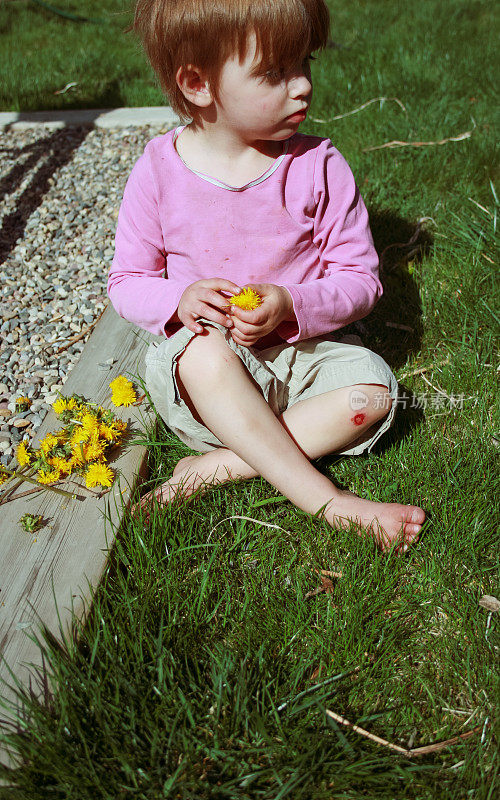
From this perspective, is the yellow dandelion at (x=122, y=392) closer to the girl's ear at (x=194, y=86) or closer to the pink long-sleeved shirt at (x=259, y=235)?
the pink long-sleeved shirt at (x=259, y=235)

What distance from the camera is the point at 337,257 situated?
1992mm

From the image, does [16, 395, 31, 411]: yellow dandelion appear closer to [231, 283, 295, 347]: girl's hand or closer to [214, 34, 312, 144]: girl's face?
[231, 283, 295, 347]: girl's hand

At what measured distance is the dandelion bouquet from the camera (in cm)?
187

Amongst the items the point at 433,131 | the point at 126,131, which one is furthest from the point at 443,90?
the point at 126,131

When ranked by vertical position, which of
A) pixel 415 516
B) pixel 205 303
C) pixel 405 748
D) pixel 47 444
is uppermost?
pixel 205 303

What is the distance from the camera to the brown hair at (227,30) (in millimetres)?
1601

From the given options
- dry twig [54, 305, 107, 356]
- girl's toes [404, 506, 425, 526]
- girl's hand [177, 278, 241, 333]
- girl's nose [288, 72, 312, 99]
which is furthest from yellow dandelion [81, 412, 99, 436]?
girl's nose [288, 72, 312, 99]

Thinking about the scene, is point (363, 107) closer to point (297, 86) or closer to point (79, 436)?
point (297, 86)

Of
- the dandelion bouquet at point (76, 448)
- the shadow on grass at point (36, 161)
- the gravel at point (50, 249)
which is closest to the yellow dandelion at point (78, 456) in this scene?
the dandelion bouquet at point (76, 448)

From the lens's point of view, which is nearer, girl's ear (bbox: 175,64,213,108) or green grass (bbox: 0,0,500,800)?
green grass (bbox: 0,0,500,800)

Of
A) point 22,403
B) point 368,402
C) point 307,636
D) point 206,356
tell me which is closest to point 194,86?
point 206,356

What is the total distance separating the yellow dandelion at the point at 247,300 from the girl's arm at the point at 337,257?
17cm

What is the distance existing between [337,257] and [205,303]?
17.9 inches

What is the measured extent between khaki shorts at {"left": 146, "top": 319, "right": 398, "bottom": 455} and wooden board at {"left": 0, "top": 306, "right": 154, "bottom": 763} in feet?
0.64
